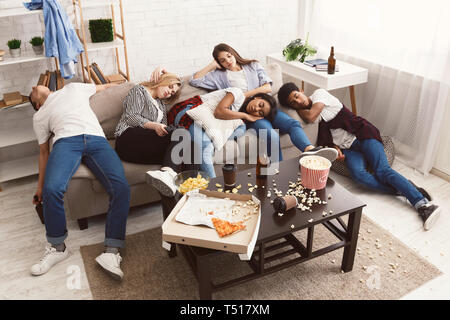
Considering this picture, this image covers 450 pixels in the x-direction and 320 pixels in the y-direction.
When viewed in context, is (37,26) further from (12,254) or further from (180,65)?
(12,254)

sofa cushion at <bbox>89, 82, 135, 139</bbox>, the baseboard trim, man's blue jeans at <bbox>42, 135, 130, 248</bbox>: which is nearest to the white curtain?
the baseboard trim

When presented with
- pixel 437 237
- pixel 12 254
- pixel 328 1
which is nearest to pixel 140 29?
pixel 328 1

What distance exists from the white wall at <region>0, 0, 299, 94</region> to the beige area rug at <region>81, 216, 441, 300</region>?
185 centimetres

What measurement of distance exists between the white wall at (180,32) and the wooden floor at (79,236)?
1125mm

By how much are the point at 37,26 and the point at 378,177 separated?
288 cm

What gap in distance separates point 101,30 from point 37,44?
512 millimetres

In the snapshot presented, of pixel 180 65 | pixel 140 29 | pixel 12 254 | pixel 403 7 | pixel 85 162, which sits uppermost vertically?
pixel 403 7

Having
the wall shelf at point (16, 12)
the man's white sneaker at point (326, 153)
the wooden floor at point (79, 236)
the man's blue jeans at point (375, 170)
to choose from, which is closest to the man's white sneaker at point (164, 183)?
the wooden floor at point (79, 236)

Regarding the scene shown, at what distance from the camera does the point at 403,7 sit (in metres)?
3.16

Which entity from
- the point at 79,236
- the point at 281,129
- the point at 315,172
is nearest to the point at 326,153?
the point at 315,172

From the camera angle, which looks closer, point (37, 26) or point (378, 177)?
point (378, 177)

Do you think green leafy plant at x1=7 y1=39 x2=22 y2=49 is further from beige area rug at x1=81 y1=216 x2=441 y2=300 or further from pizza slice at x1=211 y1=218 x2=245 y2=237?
pizza slice at x1=211 y1=218 x2=245 y2=237

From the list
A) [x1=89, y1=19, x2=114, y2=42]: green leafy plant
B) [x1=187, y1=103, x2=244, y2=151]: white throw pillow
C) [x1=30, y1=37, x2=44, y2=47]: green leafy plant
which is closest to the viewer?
[x1=187, y1=103, x2=244, y2=151]: white throw pillow

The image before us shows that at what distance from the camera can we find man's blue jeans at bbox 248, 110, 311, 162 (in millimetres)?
2850
